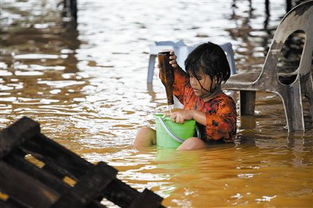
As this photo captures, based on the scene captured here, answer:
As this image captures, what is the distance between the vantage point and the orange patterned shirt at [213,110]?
617 cm

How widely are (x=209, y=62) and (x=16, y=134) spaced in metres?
2.81

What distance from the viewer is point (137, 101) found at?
8.74 meters

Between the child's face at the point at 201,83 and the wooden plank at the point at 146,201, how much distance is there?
2475 mm

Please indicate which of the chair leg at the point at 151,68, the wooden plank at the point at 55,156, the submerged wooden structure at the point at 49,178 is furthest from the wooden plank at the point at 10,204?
the chair leg at the point at 151,68

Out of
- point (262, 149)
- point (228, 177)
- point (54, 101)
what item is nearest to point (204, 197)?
point (228, 177)

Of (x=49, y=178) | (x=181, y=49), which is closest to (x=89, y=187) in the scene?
(x=49, y=178)

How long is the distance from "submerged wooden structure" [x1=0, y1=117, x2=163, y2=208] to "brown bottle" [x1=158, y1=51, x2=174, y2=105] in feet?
8.70

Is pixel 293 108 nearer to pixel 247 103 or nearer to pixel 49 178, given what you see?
pixel 247 103

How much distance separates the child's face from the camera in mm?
6113

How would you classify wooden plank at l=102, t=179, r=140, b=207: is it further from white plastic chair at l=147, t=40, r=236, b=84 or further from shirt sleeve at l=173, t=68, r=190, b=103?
white plastic chair at l=147, t=40, r=236, b=84

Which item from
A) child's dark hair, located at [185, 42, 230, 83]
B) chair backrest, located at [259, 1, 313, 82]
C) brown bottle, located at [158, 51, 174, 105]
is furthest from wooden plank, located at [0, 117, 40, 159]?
chair backrest, located at [259, 1, 313, 82]

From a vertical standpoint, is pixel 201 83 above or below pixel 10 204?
below

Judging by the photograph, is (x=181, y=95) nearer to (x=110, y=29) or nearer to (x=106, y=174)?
(x=106, y=174)

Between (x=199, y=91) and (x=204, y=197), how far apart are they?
131 cm
